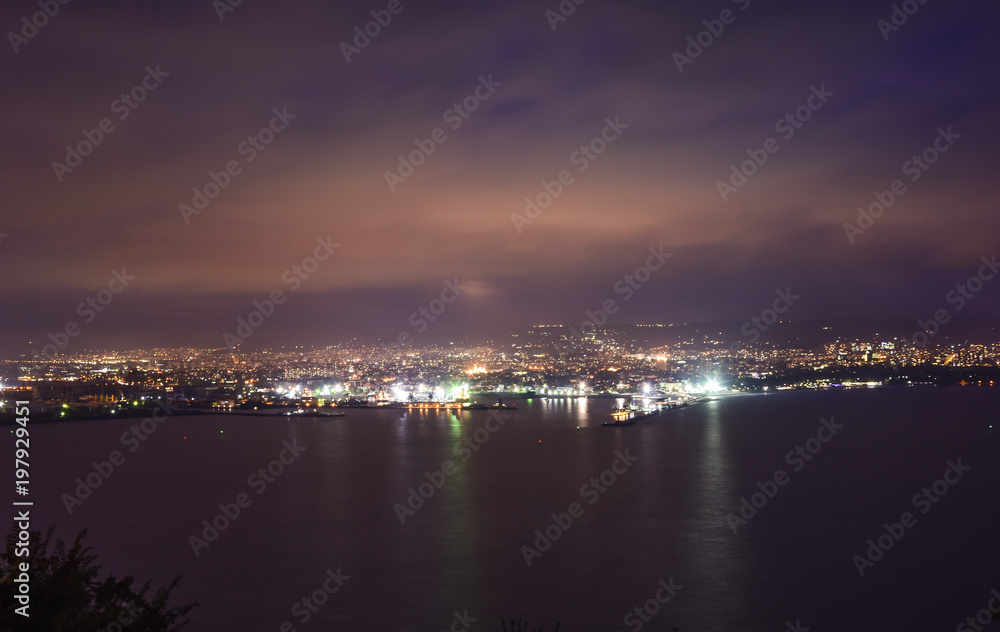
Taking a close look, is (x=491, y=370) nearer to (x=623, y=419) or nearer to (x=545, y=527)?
(x=623, y=419)

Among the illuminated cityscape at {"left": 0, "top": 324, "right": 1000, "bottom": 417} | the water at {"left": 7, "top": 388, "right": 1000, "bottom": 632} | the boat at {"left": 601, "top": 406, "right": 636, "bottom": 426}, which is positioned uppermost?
the illuminated cityscape at {"left": 0, "top": 324, "right": 1000, "bottom": 417}

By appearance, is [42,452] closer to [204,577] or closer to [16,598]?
[204,577]

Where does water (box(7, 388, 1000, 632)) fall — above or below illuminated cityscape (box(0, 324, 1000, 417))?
below

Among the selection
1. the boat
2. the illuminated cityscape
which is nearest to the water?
the boat

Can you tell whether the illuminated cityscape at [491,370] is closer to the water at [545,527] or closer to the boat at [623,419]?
the boat at [623,419]

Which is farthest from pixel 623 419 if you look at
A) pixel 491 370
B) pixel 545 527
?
pixel 491 370

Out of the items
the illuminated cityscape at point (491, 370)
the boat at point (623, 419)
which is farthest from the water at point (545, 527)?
the illuminated cityscape at point (491, 370)

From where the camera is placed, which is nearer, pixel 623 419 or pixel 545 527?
pixel 545 527

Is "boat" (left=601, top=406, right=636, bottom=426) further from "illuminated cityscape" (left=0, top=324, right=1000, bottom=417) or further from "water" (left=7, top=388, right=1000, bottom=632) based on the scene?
"illuminated cityscape" (left=0, top=324, right=1000, bottom=417)

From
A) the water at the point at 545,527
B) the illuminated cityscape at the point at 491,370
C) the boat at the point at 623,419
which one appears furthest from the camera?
the illuminated cityscape at the point at 491,370
